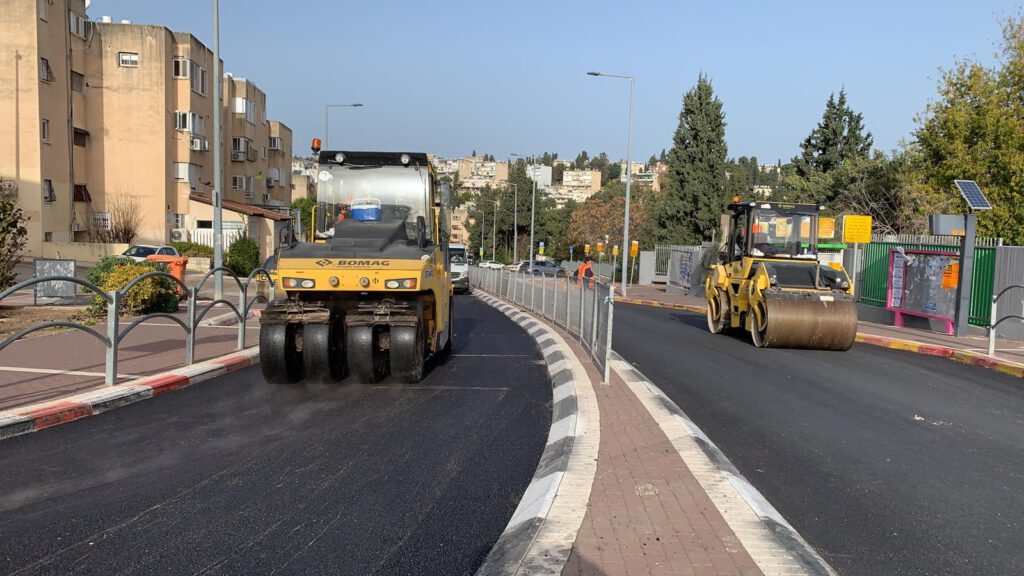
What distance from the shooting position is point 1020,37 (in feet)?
95.3

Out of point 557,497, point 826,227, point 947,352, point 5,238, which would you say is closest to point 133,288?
point 5,238

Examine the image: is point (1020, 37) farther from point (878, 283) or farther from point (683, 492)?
point (683, 492)

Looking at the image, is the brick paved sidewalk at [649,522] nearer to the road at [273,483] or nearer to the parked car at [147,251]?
the road at [273,483]

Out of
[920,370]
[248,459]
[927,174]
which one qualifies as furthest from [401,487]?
[927,174]

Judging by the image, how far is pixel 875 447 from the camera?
23.2ft

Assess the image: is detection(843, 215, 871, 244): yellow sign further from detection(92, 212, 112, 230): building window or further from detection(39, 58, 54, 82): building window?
detection(92, 212, 112, 230): building window

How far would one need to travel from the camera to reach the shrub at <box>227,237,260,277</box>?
115 feet

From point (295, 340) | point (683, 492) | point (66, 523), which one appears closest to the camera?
point (66, 523)

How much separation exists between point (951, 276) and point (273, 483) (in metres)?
16.5

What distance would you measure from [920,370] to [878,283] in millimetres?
9539

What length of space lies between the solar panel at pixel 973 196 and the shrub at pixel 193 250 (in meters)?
33.1

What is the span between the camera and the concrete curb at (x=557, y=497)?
13.1 ft

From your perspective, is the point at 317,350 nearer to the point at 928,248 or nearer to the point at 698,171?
the point at 928,248

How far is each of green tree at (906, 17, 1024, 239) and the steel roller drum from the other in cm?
1723
